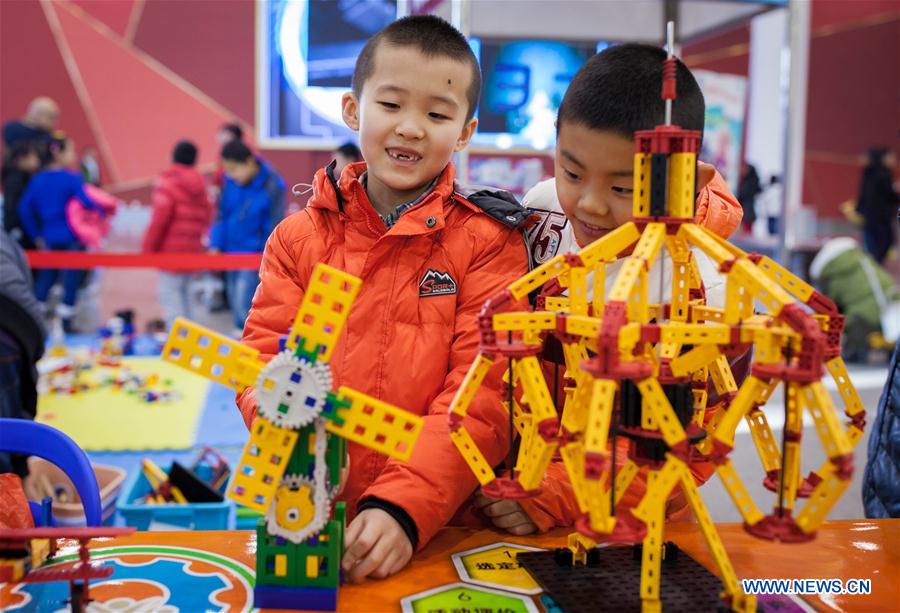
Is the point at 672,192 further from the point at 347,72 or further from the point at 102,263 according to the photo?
the point at 347,72

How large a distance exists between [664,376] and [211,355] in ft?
1.66

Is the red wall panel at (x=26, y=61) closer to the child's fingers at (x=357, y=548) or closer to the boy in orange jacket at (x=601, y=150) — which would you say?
the boy in orange jacket at (x=601, y=150)

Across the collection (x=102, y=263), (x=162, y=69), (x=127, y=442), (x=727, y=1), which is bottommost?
(x=127, y=442)

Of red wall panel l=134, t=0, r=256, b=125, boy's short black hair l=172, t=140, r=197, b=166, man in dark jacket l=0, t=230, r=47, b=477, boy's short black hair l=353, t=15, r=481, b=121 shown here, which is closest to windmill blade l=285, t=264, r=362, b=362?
boy's short black hair l=353, t=15, r=481, b=121

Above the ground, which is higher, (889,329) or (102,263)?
(102,263)

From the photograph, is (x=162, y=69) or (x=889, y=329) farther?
(x=162, y=69)

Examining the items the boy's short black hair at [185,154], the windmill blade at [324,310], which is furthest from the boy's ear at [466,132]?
the boy's short black hair at [185,154]

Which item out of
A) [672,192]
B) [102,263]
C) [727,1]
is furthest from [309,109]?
[672,192]

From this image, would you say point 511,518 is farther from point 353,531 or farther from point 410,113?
point 410,113

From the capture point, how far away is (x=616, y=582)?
3.39 feet

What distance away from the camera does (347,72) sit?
4434mm

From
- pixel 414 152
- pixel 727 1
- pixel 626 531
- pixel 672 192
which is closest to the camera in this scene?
pixel 626 531

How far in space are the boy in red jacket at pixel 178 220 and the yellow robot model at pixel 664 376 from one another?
5.32m

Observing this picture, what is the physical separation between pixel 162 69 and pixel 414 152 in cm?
810
